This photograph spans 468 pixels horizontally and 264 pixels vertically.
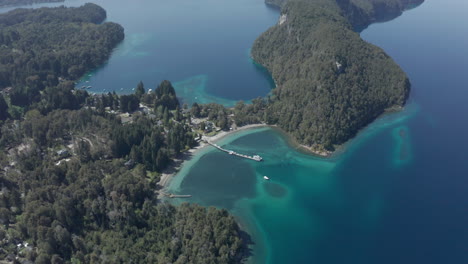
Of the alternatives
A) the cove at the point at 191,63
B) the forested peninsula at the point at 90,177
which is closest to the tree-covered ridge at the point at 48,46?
the forested peninsula at the point at 90,177

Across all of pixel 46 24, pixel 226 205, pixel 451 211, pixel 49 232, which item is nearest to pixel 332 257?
pixel 226 205

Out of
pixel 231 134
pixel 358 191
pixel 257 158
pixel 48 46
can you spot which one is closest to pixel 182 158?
pixel 231 134

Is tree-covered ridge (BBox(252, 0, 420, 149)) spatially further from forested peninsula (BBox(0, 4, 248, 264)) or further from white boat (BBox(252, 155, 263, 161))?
forested peninsula (BBox(0, 4, 248, 264))

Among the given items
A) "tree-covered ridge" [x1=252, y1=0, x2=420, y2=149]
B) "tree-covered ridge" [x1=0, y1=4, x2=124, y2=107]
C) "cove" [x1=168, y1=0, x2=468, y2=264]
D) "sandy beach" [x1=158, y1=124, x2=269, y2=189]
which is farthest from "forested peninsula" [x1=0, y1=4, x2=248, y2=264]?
"tree-covered ridge" [x1=252, y1=0, x2=420, y2=149]

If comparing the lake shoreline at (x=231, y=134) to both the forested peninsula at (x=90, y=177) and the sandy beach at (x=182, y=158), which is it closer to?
the sandy beach at (x=182, y=158)

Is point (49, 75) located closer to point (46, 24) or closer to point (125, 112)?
point (125, 112)
